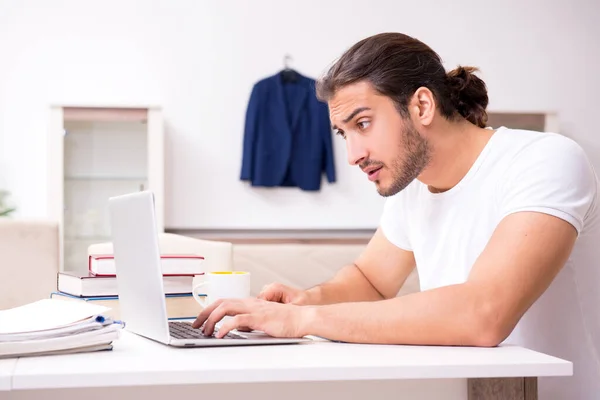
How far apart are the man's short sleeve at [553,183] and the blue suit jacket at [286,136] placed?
3109mm

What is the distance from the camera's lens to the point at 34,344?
1013 millimetres

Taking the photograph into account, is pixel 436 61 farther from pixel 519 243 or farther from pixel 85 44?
pixel 85 44

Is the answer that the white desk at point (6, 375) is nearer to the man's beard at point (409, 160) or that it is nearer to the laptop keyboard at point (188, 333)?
the laptop keyboard at point (188, 333)

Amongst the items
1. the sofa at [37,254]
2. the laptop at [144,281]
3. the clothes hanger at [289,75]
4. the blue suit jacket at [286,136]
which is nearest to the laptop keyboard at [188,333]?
the laptop at [144,281]

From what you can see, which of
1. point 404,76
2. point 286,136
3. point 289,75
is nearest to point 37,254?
point 404,76

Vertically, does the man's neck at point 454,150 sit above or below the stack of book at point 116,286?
above

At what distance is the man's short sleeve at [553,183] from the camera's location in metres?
1.31

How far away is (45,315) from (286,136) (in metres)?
3.42

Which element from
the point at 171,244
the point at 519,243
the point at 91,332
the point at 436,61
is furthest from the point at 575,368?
the point at 171,244

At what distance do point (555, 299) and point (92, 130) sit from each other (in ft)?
10.3

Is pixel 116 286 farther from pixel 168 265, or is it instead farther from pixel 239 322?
pixel 239 322

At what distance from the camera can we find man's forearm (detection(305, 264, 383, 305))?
1.67 meters

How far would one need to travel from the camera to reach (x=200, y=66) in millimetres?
4516

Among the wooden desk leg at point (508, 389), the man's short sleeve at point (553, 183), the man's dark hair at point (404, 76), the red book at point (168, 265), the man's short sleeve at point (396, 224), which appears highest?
the man's dark hair at point (404, 76)
